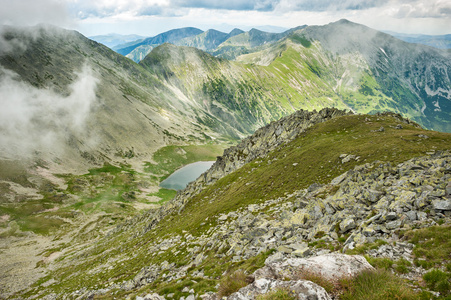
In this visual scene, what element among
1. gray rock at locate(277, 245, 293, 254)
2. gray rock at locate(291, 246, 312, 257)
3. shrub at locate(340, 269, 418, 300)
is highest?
shrub at locate(340, 269, 418, 300)

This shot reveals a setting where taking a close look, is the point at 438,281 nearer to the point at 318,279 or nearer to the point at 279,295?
the point at 318,279

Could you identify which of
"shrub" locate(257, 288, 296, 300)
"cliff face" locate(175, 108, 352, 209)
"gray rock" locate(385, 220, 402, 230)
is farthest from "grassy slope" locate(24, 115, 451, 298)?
"gray rock" locate(385, 220, 402, 230)

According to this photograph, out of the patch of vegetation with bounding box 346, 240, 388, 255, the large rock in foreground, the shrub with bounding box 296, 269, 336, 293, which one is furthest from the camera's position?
the patch of vegetation with bounding box 346, 240, 388, 255

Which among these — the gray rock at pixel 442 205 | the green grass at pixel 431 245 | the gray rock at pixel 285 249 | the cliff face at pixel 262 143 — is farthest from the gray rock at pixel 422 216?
the cliff face at pixel 262 143

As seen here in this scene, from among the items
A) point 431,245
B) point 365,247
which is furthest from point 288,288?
point 431,245

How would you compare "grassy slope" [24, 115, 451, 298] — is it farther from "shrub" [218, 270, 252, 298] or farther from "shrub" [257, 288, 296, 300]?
"shrub" [257, 288, 296, 300]

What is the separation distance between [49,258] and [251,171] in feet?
288

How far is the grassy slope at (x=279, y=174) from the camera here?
143 ft

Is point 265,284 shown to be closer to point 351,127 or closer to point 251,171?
point 251,171

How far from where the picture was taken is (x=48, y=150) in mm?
180375

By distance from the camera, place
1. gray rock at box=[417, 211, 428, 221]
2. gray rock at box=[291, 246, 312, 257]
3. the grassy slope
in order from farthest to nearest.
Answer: the grassy slope < gray rock at box=[291, 246, 312, 257] < gray rock at box=[417, 211, 428, 221]

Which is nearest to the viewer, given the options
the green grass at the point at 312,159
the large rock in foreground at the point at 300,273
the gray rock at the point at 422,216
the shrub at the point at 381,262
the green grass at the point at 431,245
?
the large rock in foreground at the point at 300,273

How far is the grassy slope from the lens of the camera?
43469mm

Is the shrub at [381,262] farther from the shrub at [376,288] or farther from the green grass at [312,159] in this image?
the green grass at [312,159]
